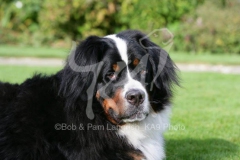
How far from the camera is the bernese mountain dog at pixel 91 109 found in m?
3.85

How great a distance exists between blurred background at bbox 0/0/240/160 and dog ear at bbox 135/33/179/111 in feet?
9.22

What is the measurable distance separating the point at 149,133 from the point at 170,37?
1005 cm

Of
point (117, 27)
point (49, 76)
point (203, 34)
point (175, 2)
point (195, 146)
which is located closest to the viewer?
point (49, 76)

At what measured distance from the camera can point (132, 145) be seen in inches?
159

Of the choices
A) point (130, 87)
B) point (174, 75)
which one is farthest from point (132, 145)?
point (174, 75)

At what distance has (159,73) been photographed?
4.43 metres

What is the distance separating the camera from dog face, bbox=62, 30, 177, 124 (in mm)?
3959

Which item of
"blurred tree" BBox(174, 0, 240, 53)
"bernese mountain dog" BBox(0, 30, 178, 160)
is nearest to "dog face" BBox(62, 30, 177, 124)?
"bernese mountain dog" BBox(0, 30, 178, 160)

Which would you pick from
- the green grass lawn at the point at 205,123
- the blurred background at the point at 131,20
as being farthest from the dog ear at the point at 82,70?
the blurred background at the point at 131,20

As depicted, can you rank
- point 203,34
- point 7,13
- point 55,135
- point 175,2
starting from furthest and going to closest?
point 7,13, point 175,2, point 203,34, point 55,135

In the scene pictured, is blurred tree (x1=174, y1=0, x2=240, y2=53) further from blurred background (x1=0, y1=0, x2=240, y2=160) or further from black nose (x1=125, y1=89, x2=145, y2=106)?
black nose (x1=125, y1=89, x2=145, y2=106)

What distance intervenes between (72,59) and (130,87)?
2.38 ft

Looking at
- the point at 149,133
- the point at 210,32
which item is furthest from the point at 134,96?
the point at 210,32

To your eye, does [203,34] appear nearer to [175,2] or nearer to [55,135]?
[175,2]
